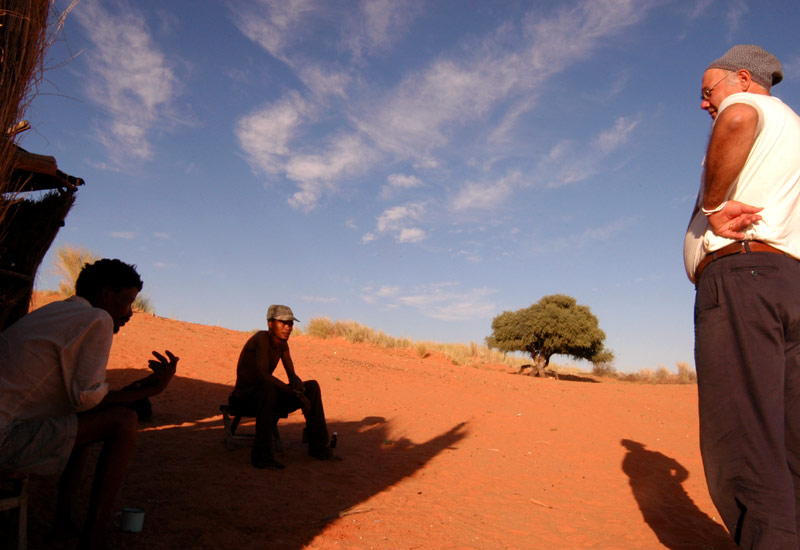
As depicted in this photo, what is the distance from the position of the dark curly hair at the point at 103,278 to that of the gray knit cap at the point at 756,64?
11.3 ft

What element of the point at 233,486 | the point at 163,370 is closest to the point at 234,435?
the point at 233,486

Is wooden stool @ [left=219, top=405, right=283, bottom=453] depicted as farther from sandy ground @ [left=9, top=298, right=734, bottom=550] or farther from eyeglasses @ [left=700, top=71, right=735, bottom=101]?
eyeglasses @ [left=700, top=71, right=735, bottom=101]

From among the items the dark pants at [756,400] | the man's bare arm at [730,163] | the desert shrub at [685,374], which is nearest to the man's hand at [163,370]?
the dark pants at [756,400]

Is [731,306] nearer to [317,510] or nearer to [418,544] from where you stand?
[418,544]

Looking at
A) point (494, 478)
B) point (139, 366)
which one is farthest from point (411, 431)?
point (139, 366)

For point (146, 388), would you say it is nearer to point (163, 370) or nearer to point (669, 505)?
point (163, 370)

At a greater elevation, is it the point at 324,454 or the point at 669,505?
the point at 324,454

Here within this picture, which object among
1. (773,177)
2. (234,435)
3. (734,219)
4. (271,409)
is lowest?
(234,435)

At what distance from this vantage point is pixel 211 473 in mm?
5160

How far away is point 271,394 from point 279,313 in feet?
3.21

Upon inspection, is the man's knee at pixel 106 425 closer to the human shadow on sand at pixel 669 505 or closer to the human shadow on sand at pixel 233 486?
the human shadow on sand at pixel 233 486

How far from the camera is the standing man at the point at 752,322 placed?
2.21 m

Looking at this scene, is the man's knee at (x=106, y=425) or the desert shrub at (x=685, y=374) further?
the desert shrub at (x=685, y=374)

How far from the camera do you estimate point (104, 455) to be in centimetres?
307
